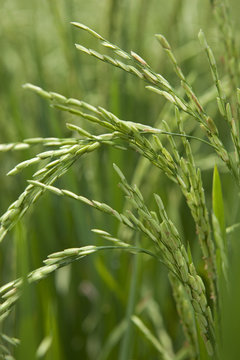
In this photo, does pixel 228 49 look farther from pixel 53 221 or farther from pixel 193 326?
pixel 53 221

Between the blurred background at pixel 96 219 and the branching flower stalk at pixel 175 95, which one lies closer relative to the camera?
the branching flower stalk at pixel 175 95

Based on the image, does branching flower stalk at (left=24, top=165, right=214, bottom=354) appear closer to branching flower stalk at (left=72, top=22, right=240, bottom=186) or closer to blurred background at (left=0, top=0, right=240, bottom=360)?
branching flower stalk at (left=72, top=22, right=240, bottom=186)

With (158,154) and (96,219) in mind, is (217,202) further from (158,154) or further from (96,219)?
(96,219)

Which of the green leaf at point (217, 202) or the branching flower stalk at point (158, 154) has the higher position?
the branching flower stalk at point (158, 154)

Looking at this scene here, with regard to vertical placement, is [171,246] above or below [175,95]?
below

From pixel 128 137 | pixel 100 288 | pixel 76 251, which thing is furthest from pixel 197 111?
pixel 100 288

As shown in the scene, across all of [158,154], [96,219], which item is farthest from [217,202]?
[96,219]

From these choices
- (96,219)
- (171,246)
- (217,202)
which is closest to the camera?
(171,246)

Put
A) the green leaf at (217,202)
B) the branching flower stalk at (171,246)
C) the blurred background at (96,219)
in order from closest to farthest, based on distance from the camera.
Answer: the branching flower stalk at (171,246) → the green leaf at (217,202) → the blurred background at (96,219)

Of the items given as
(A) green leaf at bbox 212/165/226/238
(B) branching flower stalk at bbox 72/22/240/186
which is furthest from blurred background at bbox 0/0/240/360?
(B) branching flower stalk at bbox 72/22/240/186

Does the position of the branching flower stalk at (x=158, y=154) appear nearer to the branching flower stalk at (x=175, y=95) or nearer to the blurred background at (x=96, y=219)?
the branching flower stalk at (x=175, y=95)

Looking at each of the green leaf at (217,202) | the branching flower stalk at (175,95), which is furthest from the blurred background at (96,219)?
the branching flower stalk at (175,95)
